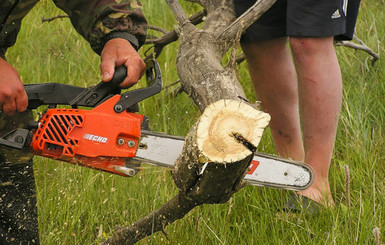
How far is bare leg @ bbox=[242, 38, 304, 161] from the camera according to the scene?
3.13 m

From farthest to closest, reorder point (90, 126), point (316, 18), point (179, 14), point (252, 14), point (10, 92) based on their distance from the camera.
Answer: point (179, 14) → point (316, 18) → point (252, 14) → point (90, 126) → point (10, 92)

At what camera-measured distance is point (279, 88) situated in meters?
3.17

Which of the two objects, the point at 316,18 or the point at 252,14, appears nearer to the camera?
the point at 252,14

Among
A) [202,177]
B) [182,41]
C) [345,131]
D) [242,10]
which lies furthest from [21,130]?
[345,131]

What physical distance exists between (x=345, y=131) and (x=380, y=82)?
0.61 m

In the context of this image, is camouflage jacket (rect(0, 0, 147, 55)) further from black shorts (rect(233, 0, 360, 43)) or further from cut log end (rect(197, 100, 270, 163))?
black shorts (rect(233, 0, 360, 43))

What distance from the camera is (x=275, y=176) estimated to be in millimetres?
2406

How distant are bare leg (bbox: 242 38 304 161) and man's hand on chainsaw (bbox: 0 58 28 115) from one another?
149 cm

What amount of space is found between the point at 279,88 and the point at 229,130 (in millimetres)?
1393

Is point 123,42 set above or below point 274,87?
above

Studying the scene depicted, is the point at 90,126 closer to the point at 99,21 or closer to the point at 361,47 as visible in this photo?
the point at 99,21

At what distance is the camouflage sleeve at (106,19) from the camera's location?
2.29 m

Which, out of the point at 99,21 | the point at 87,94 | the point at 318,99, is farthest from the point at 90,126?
the point at 318,99

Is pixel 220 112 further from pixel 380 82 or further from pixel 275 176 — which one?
pixel 380 82
